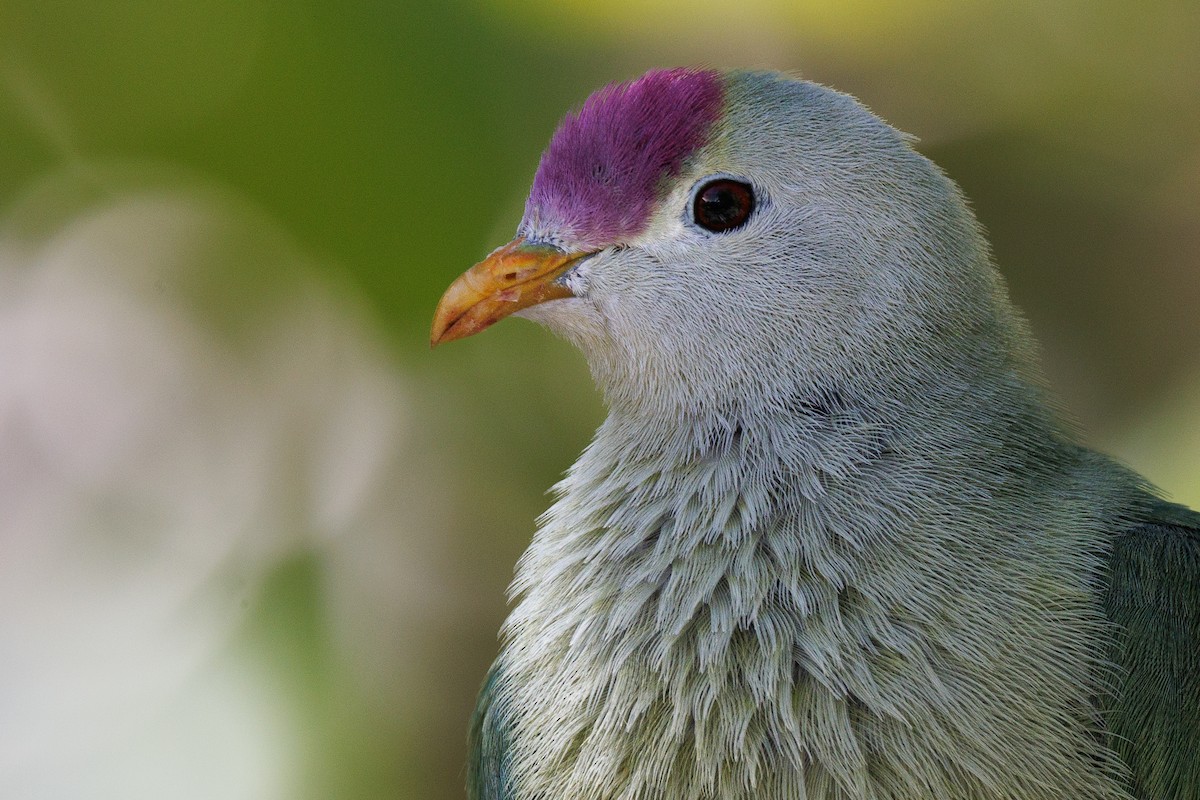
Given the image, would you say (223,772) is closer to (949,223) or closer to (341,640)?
(341,640)

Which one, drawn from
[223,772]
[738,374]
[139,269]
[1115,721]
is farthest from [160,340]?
[1115,721]

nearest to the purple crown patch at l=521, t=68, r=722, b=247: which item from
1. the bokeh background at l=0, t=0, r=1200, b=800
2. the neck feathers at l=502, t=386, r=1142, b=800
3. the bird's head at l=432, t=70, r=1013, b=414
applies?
the bird's head at l=432, t=70, r=1013, b=414

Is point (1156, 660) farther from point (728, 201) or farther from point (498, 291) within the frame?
point (498, 291)

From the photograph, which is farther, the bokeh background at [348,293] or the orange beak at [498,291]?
the bokeh background at [348,293]

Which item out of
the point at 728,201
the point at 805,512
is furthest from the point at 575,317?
the point at 805,512

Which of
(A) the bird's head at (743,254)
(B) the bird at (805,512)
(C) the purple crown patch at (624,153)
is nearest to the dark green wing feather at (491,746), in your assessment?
(B) the bird at (805,512)

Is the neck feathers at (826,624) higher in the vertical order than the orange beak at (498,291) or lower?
lower

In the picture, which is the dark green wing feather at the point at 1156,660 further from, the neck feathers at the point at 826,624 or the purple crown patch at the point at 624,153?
the purple crown patch at the point at 624,153

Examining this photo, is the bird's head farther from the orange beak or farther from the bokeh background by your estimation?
the bokeh background
